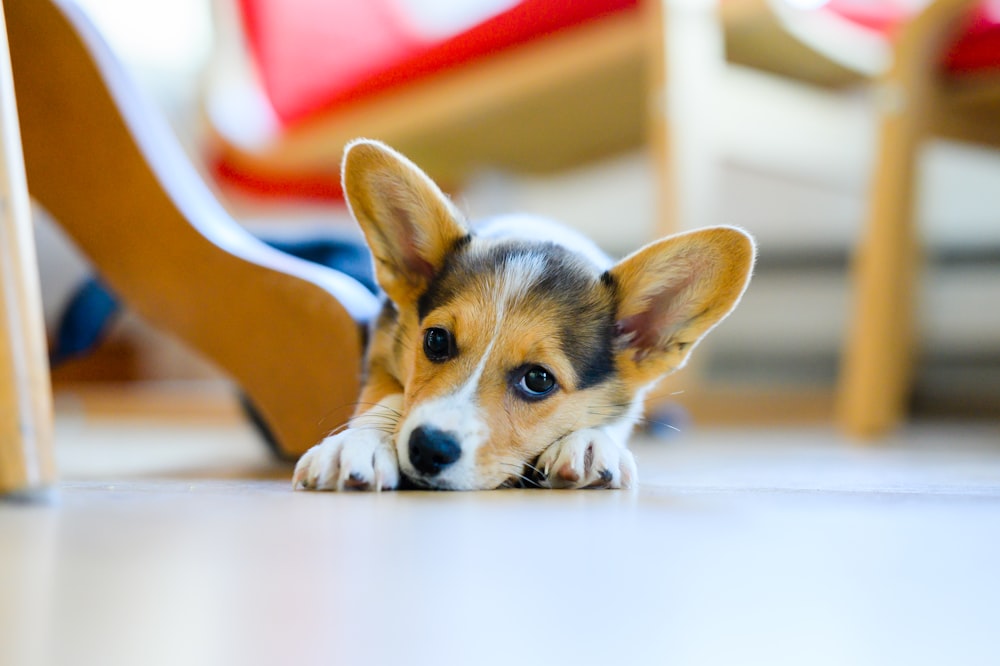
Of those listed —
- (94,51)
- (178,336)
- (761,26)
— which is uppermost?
(761,26)

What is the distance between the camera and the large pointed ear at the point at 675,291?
50.6 inches

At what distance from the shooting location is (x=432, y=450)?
1.15 meters

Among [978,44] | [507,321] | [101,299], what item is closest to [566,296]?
[507,321]

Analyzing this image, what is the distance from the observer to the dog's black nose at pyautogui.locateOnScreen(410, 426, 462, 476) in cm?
115

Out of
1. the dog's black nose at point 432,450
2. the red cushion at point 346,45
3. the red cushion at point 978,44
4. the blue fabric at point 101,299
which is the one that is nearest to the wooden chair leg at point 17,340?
the dog's black nose at point 432,450

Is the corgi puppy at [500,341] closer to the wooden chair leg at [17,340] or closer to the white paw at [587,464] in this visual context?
the white paw at [587,464]

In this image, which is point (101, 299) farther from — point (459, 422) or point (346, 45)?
point (346, 45)

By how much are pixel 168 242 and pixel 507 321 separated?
1.98 feet

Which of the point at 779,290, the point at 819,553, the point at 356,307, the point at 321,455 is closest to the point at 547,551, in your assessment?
the point at 819,553

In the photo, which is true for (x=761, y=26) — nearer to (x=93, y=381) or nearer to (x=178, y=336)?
(x=178, y=336)

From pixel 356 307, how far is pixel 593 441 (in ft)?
1.50

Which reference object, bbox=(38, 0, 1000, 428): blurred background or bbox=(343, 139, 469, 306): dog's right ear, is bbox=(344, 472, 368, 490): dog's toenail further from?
bbox=(38, 0, 1000, 428): blurred background

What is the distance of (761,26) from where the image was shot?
7.62ft

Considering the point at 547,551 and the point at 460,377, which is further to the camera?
the point at 460,377
